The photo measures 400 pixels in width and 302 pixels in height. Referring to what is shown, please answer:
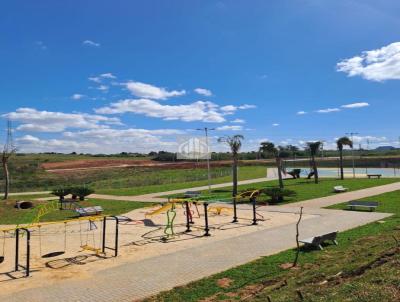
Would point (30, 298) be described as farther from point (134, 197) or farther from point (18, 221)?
point (134, 197)

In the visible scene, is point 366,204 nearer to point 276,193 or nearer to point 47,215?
point 276,193

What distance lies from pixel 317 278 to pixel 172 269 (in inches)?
151

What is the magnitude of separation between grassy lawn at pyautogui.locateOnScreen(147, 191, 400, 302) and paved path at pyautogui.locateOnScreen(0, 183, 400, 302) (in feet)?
2.04

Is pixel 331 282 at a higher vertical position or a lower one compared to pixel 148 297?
higher

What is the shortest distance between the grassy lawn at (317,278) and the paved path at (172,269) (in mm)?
621

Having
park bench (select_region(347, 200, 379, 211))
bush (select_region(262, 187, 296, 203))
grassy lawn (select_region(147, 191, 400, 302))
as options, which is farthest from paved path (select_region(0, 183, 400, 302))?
bush (select_region(262, 187, 296, 203))

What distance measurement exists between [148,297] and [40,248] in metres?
6.71

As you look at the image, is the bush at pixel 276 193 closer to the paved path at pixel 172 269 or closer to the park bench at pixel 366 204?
the park bench at pixel 366 204

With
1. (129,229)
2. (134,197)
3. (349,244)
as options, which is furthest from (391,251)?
(134,197)

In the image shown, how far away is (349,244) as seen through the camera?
Result: 11.4m

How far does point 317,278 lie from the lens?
24.6 feet

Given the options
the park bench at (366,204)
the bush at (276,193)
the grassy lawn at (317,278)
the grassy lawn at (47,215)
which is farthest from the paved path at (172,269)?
the grassy lawn at (47,215)

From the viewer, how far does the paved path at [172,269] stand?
27.4ft

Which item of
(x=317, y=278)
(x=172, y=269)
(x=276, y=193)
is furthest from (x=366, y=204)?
(x=317, y=278)
